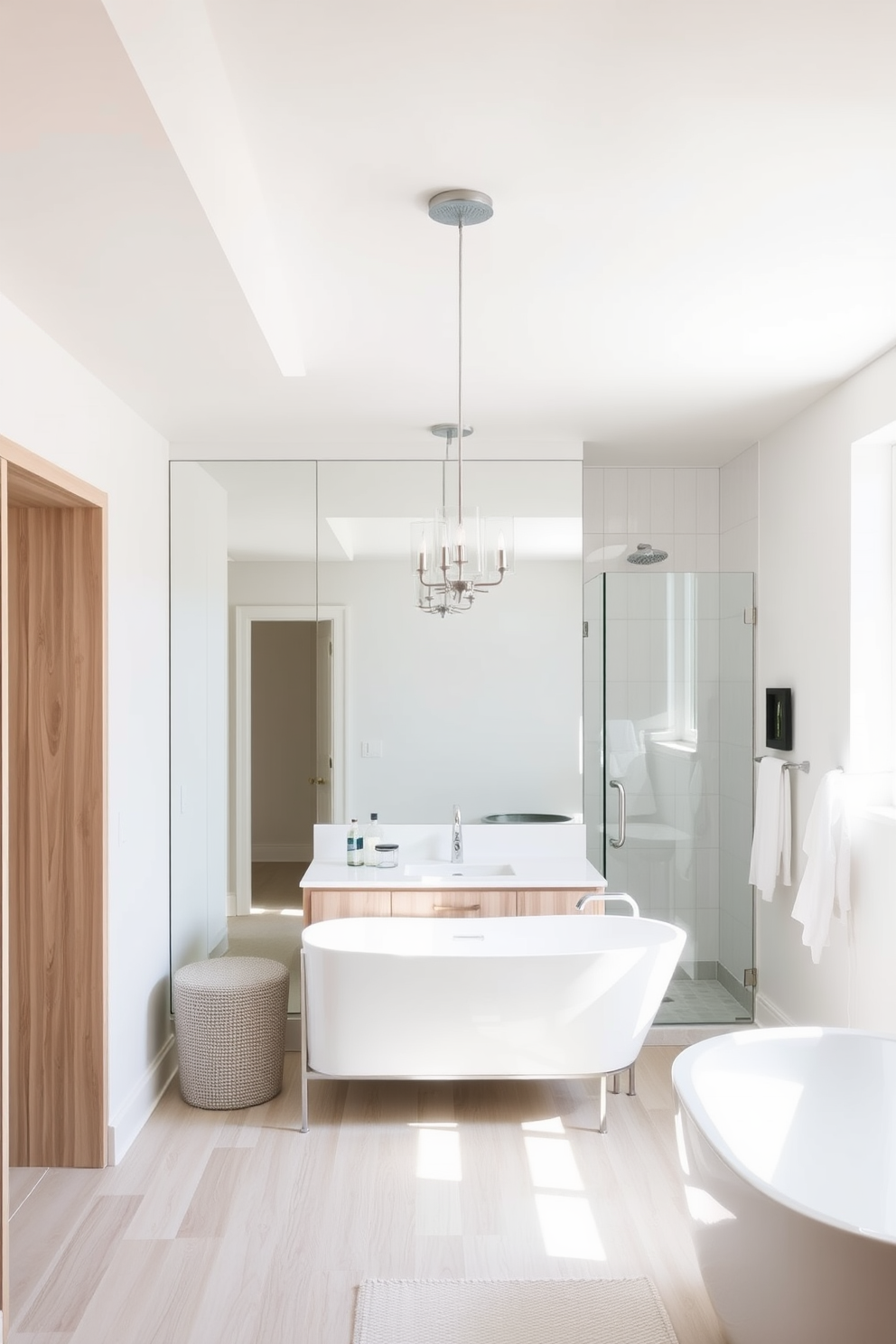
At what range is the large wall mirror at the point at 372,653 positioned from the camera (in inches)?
167

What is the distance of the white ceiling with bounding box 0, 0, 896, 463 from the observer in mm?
1592

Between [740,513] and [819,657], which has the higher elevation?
[740,513]

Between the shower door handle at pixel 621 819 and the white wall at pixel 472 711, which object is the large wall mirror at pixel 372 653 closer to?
the white wall at pixel 472 711

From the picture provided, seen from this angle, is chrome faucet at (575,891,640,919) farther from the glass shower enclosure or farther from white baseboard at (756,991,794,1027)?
white baseboard at (756,991,794,1027)

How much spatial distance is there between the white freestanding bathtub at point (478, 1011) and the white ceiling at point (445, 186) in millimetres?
1917

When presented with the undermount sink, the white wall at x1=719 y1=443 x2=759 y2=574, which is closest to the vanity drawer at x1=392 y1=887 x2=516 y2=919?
the undermount sink

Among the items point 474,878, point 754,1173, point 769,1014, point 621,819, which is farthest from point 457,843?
point 754,1173

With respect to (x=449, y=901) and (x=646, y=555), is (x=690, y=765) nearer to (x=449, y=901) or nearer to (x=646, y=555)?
(x=646, y=555)

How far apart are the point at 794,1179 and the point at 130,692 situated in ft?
8.49

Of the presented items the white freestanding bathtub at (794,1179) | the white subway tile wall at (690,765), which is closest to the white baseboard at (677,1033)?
the white subway tile wall at (690,765)

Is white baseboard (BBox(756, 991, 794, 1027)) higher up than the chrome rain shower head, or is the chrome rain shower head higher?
the chrome rain shower head

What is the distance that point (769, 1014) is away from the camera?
4.25 m

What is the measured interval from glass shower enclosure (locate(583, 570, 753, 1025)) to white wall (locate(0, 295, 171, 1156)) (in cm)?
182

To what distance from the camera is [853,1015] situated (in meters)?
3.41
